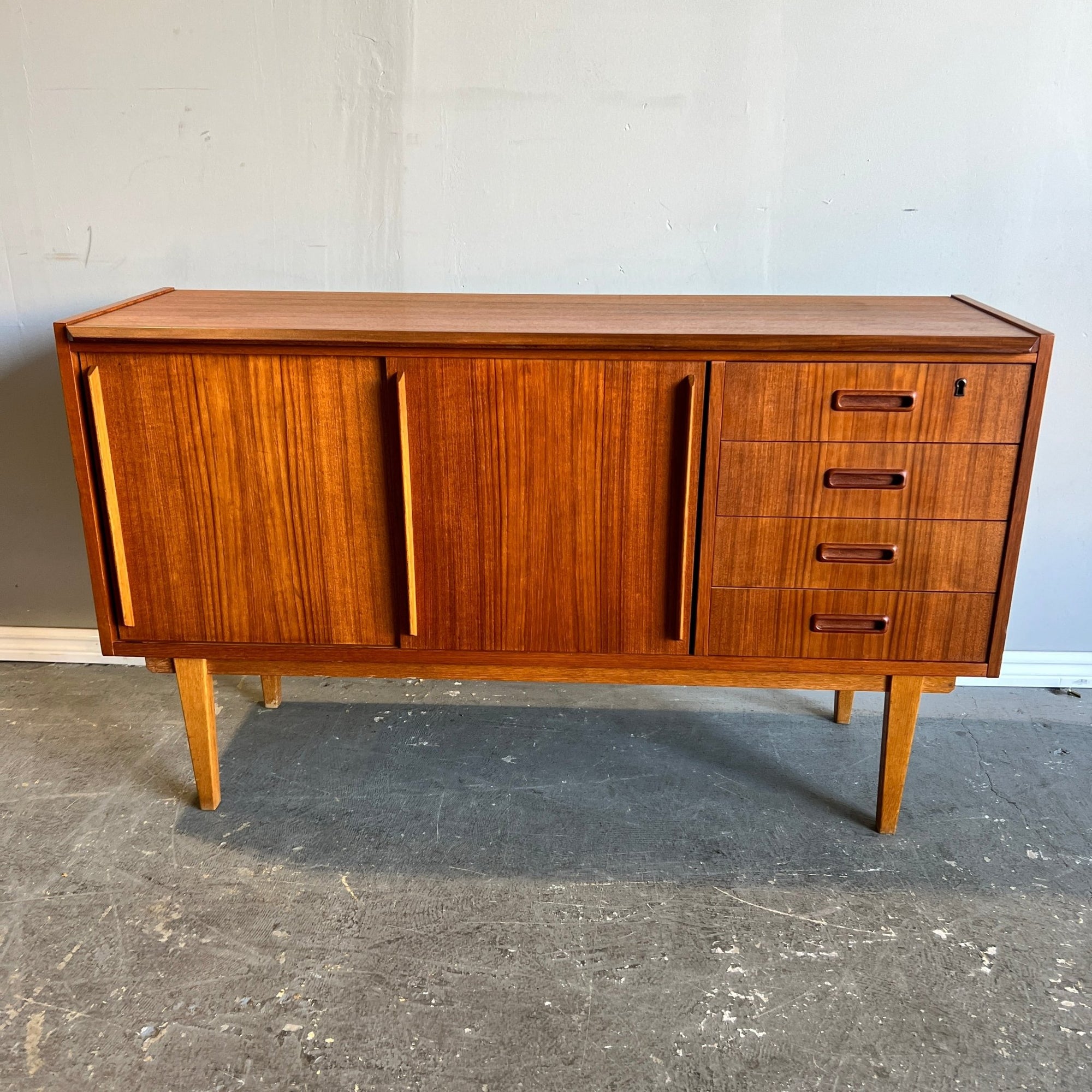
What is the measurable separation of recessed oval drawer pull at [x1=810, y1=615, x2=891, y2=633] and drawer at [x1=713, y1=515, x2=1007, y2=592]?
2.1 inches

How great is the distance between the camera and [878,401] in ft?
4.66

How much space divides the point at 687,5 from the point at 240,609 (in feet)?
4.52

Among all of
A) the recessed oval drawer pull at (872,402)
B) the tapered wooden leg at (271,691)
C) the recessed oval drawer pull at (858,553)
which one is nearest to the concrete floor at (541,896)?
the tapered wooden leg at (271,691)

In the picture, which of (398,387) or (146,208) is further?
(146,208)

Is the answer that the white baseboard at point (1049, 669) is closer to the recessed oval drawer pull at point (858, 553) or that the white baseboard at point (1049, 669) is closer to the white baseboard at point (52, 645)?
the recessed oval drawer pull at point (858, 553)

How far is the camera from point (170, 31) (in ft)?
6.05

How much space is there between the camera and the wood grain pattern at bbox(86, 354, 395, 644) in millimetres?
1475

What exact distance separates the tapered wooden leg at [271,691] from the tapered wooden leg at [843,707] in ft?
3.90

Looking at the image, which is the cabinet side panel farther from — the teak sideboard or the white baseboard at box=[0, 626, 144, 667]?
the white baseboard at box=[0, 626, 144, 667]

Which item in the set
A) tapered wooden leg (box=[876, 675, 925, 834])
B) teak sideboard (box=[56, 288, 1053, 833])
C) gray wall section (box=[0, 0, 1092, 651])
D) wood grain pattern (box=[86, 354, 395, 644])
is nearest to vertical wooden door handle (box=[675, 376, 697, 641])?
teak sideboard (box=[56, 288, 1053, 833])

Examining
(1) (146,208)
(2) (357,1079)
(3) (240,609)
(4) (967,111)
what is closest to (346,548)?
(3) (240,609)

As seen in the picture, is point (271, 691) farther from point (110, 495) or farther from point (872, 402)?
point (872, 402)

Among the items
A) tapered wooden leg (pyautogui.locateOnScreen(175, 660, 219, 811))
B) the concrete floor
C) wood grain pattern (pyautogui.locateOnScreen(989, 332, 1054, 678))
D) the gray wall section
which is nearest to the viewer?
the concrete floor

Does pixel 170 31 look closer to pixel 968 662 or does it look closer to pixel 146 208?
pixel 146 208
